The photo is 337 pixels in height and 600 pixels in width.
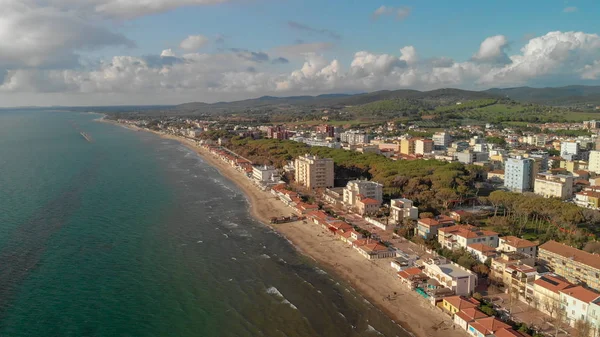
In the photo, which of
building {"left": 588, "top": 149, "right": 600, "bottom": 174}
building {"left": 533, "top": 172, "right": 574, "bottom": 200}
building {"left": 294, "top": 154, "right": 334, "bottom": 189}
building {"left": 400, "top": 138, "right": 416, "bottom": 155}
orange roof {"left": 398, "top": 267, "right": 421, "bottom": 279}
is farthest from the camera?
building {"left": 400, "top": 138, "right": 416, "bottom": 155}

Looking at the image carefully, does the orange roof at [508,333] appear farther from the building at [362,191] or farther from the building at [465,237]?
the building at [362,191]

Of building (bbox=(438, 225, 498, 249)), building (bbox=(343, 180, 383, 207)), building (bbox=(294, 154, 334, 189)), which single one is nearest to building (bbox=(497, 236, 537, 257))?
building (bbox=(438, 225, 498, 249))

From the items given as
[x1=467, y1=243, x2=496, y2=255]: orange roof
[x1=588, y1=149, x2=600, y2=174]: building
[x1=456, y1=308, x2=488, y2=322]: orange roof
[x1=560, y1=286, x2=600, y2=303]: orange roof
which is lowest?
[x1=456, y1=308, x2=488, y2=322]: orange roof

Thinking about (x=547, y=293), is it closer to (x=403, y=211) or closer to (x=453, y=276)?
(x=453, y=276)

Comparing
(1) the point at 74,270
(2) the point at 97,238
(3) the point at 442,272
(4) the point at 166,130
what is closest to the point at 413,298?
(3) the point at 442,272

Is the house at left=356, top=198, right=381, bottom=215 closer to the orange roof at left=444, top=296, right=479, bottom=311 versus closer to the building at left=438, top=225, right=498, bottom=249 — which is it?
the building at left=438, top=225, right=498, bottom=249

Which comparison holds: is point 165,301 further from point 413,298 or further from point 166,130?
point 166,130

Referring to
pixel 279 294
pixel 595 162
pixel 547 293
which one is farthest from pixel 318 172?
pixel 595 162
